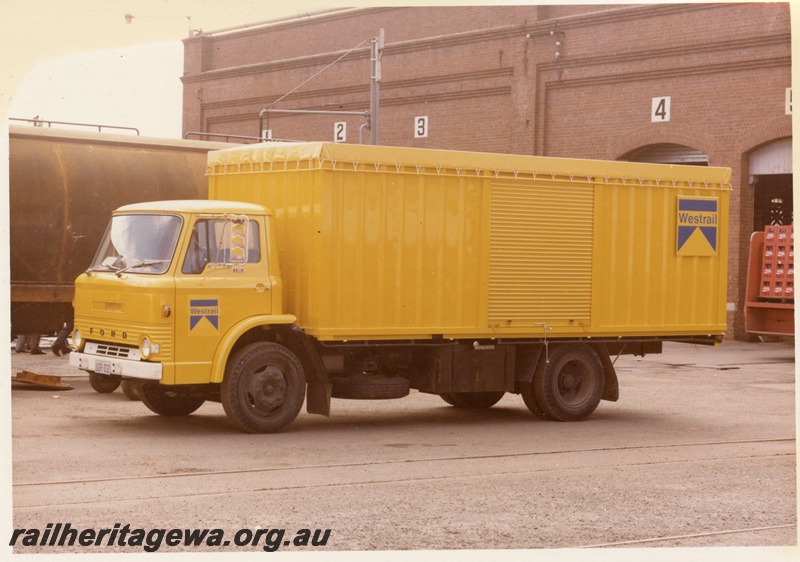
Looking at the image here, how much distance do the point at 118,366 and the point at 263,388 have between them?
1.45 metres

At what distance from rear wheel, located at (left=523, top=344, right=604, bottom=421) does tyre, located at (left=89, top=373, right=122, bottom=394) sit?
4.72 m

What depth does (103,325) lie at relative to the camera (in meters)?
13.4

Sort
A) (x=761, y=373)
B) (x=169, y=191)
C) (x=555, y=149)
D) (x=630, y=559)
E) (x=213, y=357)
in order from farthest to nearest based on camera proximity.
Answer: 1. (x=555, y=149)
2. (x=761, y=373)
3. (x=169, y=191)
4. (x=213, y=357)
5. (x=630, y=559)

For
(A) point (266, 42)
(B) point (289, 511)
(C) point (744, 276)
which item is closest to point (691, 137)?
(C) point (744, 276)

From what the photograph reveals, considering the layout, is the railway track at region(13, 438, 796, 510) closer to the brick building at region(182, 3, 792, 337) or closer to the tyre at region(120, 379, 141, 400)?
the tyre at region(120, 379, 141, 400)

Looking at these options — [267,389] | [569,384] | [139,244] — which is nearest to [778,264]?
[569,384]

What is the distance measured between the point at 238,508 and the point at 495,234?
5.69 meters

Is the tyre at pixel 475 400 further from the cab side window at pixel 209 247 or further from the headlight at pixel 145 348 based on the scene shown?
the headlight at pixel 145 348

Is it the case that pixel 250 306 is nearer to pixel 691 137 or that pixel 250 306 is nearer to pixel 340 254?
pixel 340 254

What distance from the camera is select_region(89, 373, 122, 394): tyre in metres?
14.1

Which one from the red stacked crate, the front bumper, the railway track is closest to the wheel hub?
the front bumper

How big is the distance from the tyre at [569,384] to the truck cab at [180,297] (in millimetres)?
3185

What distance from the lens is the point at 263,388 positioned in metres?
13.3

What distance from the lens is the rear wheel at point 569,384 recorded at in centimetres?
1491
